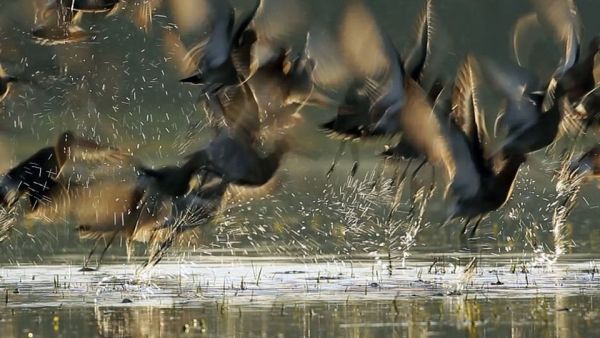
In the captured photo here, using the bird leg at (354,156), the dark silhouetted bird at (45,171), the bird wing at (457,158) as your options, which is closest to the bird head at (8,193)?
the dark silhouetted bird at (45,171)

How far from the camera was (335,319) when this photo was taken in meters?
A: 13.9

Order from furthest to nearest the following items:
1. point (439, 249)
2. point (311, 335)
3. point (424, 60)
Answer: point (439, 249)
point (424, 60)
point (311, 335)

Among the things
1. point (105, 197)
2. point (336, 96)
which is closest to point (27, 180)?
point (105, 197)

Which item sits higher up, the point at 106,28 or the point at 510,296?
the point at 106,28

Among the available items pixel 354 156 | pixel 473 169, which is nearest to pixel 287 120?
pixel 354 156

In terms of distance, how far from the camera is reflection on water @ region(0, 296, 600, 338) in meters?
13.2

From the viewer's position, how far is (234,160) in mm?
17156

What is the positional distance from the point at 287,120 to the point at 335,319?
4.09 metres

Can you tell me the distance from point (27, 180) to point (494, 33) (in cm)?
1511

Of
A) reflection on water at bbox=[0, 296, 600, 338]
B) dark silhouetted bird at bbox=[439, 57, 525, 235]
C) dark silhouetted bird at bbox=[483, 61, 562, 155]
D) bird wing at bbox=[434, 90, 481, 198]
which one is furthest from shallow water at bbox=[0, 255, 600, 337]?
→ dark silhouetted bird at bbox=[483, 61, 562, 155]

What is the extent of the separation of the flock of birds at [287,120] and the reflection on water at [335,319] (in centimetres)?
221

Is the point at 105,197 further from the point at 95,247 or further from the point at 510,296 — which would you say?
the point at 510,296

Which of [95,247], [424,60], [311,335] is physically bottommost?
[311,335]

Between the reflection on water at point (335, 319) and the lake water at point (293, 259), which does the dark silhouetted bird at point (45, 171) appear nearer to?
the lake water at point (293, 259)
